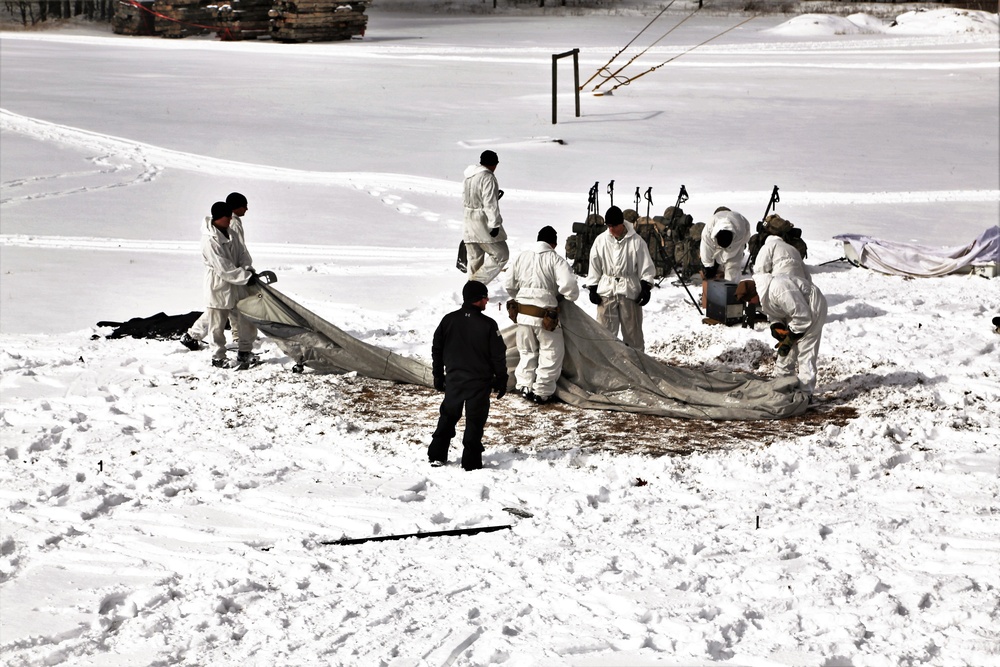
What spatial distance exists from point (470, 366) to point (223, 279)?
9.84 feet

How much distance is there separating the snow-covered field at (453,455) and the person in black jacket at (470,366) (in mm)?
275

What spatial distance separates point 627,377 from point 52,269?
7350 millimetres

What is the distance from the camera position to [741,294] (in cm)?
888

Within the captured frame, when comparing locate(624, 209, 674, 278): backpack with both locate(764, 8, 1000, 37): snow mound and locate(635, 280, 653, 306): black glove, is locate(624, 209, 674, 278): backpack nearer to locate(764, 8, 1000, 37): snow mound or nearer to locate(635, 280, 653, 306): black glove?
locate(635, 280, 653, 306): black glove

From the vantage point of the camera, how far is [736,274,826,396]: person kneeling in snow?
8.23 metres


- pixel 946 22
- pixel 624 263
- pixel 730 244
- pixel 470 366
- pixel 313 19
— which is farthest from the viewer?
pixel 946 22

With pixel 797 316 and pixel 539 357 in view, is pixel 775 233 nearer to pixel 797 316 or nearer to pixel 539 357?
pixel 797 316

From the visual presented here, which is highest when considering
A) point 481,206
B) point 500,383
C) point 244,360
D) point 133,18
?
point 133,18

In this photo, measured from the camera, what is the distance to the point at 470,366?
717 centimetres

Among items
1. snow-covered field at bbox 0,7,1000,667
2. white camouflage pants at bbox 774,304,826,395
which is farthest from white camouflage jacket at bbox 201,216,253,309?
white camouflage pants at bbox 774,304,826,395

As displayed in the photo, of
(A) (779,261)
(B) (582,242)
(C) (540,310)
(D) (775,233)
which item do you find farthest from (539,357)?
(D) (775,233)

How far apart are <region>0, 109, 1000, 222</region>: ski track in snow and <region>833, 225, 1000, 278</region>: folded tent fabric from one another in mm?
3719

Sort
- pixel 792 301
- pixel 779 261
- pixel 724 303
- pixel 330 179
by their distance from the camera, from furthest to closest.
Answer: pixel 330 179
pixel 724 303
pixel 779 261
pixel 792 301

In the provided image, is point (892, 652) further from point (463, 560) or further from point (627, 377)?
point (627, 377)
